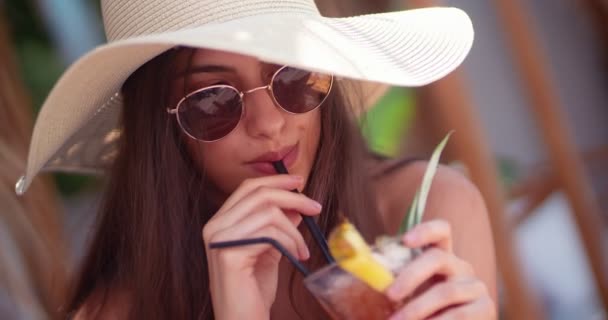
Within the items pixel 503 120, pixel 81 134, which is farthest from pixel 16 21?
pixel 503 120

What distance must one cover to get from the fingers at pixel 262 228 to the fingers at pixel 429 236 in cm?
27

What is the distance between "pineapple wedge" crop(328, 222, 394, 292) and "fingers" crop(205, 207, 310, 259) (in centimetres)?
26

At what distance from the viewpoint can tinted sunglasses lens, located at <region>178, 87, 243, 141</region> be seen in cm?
142

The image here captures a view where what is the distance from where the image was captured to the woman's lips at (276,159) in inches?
59.2

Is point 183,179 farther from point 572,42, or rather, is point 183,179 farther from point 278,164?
point 572,42

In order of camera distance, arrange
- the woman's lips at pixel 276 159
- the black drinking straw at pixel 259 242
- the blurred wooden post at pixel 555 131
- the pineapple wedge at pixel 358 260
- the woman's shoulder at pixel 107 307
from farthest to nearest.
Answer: the blurred wooden post at pixel 555 131
the woman's shoulder at pixel 107 307
the woman's lips at pixel 276 159
the black drinking straw at pixel 259 242
the pineapple wedge at pixel 358 260

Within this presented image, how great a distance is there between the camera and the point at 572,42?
4.56 meters

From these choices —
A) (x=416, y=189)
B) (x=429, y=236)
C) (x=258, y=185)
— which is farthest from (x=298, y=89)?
(x=416, y=189)

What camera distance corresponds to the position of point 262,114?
4.77 feet

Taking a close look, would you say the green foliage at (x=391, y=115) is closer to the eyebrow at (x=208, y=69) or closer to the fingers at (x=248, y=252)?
the eyebrow at (x=208, y=69)

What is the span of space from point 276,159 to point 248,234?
288mm

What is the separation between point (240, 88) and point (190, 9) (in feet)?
0.54

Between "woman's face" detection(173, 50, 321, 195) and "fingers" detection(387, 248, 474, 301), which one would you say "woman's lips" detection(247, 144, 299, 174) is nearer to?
"woman's face" detection(173, 50, 321, 195)

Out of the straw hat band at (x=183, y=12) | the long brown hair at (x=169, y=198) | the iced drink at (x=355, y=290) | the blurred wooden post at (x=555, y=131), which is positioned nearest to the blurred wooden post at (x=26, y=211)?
the long brown hair at (x=169, y=198)
